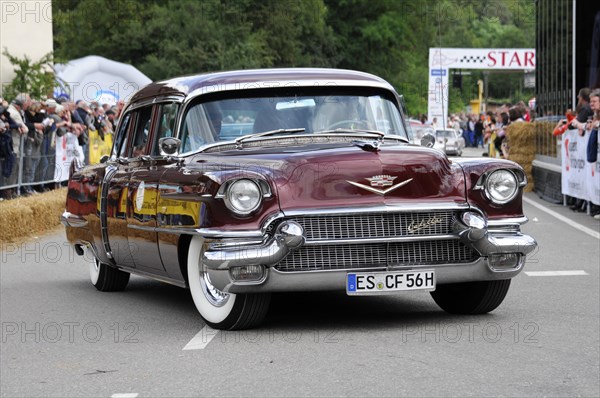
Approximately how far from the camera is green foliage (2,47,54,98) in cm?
2942

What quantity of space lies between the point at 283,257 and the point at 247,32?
48.5 m

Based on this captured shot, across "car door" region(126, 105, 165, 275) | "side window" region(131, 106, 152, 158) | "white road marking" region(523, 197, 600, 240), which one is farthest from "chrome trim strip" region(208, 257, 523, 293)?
"white road marking" region(523, 197, 600, 240)

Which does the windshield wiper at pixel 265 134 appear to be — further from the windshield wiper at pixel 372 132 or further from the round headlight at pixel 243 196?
the round headlight at pixel 243 196

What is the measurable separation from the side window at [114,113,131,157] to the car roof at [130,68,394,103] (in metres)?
0.99

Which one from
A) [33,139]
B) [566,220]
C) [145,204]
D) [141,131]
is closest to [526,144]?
[566,220]

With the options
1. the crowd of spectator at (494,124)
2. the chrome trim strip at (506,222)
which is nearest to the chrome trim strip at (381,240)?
the chrome trim strip at (506,222)

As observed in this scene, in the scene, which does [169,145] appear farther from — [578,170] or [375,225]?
[578,170]

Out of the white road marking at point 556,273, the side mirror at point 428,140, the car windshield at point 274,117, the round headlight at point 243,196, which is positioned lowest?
the white road marking at point 556,273

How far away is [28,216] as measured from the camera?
54.1 feet

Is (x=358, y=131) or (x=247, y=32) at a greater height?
(x=247, y=32)

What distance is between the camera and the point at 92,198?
1009 cm

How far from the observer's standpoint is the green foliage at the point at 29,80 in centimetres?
2942

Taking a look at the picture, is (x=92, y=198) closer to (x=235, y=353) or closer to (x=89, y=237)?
(x=89, y=237)

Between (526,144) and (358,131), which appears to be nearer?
(358,131)
